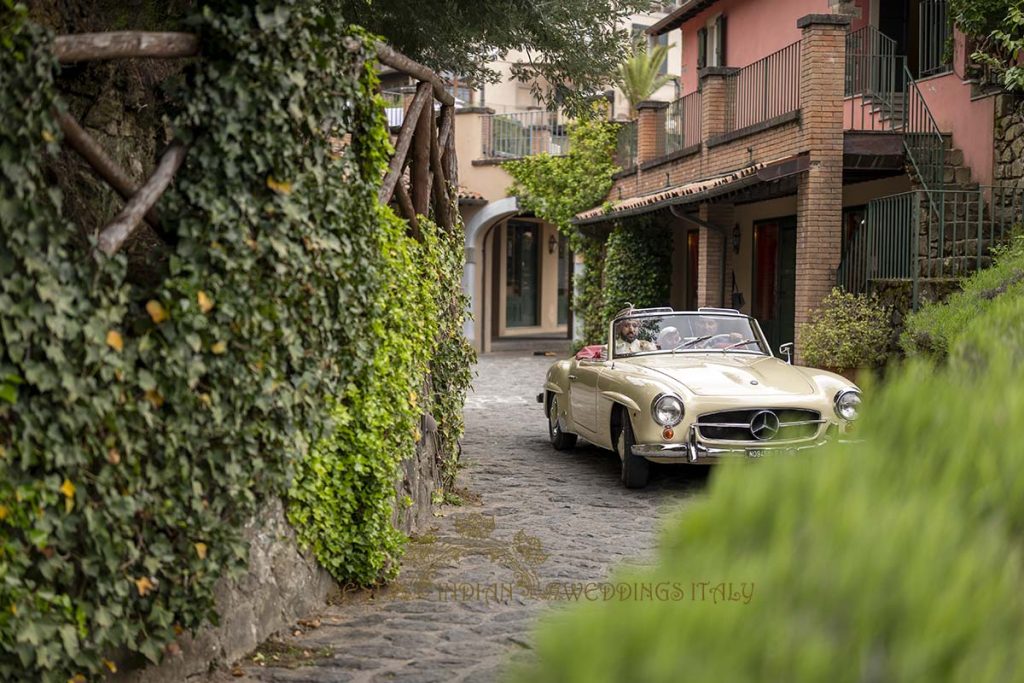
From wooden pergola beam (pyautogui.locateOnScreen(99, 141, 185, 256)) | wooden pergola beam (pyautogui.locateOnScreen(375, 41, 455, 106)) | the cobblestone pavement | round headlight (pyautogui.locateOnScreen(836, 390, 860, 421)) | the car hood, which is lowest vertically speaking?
the cobblestone pavement

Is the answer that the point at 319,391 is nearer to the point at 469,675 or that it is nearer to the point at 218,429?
the point at 218,429

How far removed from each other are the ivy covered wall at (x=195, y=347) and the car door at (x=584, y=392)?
4.43 metres

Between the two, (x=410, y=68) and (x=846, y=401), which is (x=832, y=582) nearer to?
(x=410, y=68)

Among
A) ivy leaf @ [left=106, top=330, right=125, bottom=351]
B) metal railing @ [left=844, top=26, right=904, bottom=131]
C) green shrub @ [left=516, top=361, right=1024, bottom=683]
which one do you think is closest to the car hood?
ivy leaf @ [left=106, top=330, right=125, bottom=351]

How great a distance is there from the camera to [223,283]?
14.1 ft

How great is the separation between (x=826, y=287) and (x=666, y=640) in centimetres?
1484

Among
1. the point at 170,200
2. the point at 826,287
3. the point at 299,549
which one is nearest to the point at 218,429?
the point at 170,200

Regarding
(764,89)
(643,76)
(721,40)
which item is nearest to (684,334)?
(764,89)

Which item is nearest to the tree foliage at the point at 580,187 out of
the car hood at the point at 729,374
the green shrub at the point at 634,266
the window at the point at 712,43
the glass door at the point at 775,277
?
the green shrub at the point at 634,266

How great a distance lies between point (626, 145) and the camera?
978 inches

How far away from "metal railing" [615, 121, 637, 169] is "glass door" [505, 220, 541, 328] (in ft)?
34.0

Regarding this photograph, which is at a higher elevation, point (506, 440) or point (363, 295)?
point (363, 295)

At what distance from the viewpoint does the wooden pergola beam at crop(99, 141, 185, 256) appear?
397 centimetres

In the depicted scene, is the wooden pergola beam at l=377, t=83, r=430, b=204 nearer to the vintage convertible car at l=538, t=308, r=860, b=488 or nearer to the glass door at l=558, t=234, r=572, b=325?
the vintage convertible car at l=538, t=308, r=860, b=488
